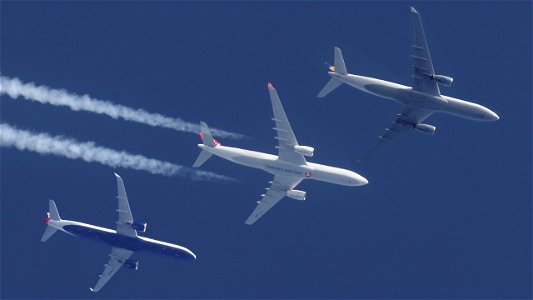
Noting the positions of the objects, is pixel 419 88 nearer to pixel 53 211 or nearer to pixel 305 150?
pixel 305 150

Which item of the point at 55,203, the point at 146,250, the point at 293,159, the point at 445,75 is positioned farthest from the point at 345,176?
the point at 55,203

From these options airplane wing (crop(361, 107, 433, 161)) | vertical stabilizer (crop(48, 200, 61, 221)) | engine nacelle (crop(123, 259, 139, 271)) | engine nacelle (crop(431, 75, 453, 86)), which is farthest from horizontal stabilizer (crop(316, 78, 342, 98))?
vertical stabilizer (crop(48, 200, 61, 221))

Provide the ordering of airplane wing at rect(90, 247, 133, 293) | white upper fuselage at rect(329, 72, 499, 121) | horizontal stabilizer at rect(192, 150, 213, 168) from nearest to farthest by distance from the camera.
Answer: white upper fuselage at rect(329, 72, 499, 121) → horizontal stabilizer at rect(192, 150, 213, 168) → airplane wing at rect(90, 247, 133, 293)

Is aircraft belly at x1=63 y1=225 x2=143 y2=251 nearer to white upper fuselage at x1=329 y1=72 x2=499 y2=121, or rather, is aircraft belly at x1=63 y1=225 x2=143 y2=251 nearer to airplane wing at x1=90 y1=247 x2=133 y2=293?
airplane wing at x1=90 y1=247 x2=133 y2=293

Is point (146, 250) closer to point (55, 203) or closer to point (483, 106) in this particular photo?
point (55, 203)

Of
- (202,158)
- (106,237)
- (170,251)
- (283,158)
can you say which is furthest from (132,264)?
(283,158)

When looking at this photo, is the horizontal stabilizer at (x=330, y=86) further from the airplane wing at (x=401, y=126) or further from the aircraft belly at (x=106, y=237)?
the aircraft belly at (x=106, y=237)
